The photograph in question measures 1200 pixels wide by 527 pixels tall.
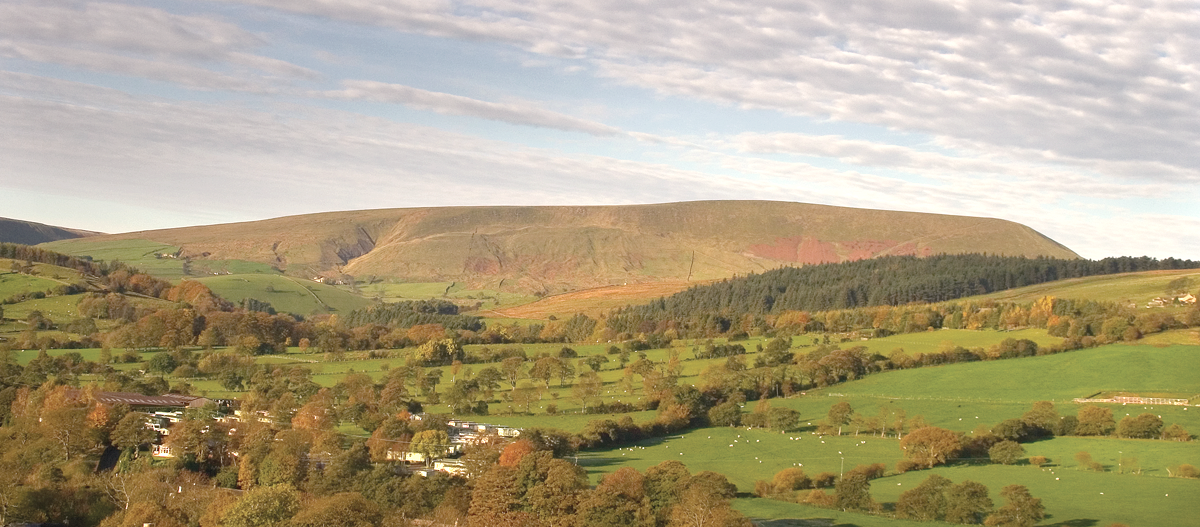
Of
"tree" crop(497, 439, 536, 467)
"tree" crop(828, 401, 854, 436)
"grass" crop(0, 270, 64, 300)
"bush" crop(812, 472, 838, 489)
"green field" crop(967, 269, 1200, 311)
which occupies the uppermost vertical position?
"green field" crop(967, 269, 1200, 311)

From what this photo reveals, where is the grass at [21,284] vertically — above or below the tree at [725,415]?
above

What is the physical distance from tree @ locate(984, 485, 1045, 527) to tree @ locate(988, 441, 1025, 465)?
1499 cm

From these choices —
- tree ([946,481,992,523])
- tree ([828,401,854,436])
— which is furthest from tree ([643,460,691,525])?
tree ([828,401,854,436])

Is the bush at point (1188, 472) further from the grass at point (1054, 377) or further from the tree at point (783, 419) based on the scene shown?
the tree at point (783, 419)

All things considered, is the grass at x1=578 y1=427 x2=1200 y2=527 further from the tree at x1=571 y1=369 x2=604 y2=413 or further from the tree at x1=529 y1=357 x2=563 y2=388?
the tree at x1=529 y1=357 x2=563 y2=388

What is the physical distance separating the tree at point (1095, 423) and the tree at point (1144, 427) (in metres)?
1.29

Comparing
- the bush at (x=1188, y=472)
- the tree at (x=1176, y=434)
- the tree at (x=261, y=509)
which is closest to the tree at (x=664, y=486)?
the tree at (x=261, y=509)

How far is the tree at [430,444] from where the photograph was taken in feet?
A: 242

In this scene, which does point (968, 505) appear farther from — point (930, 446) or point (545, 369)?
point (545, 369)

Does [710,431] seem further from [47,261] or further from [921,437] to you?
[47,261]

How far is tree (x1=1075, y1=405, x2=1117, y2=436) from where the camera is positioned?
81500 mm

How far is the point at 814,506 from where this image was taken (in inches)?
2530

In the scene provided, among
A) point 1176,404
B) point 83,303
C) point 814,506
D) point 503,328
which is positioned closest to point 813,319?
point 503,328

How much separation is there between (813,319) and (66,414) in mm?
95832
